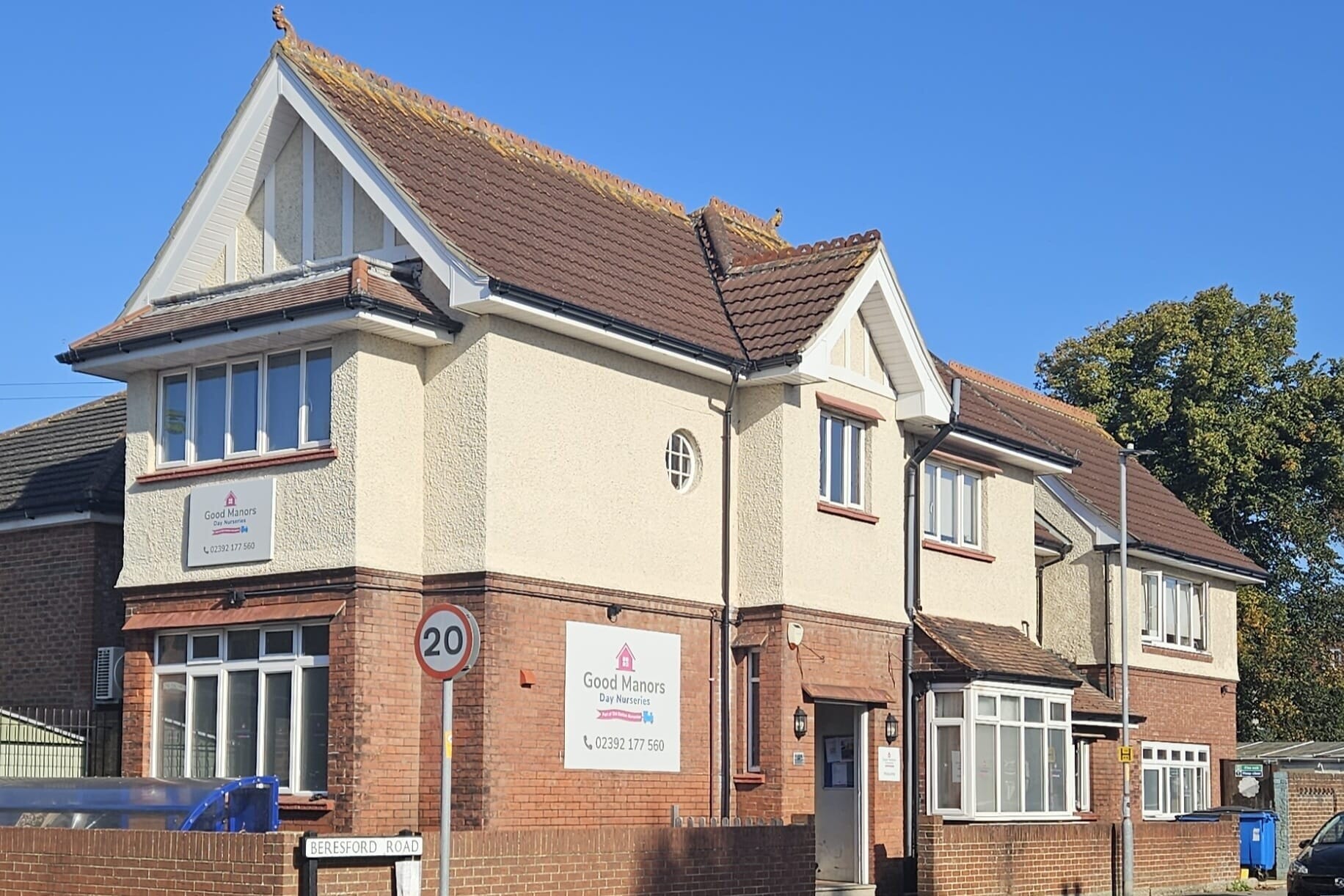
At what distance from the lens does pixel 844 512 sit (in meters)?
24.0

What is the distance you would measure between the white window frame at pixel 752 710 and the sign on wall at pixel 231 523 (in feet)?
20.4

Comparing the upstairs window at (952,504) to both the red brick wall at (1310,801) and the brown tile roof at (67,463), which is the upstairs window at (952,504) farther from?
the red brick wall at (1310,801)

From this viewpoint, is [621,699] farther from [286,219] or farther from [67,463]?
[67,463]

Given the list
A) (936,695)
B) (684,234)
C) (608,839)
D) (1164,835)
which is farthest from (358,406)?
(1164,835)

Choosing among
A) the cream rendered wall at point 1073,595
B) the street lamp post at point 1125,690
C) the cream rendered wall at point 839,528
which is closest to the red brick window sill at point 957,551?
the cream rendered wall at point 839,528

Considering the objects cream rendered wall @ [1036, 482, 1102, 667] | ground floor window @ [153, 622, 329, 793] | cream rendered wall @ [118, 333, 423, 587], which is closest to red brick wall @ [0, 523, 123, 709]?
ground floor window @ [153, 622, 329, 793]

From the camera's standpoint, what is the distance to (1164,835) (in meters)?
29.5

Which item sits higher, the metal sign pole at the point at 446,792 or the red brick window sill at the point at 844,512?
the red brick window sill at the point at 844,512

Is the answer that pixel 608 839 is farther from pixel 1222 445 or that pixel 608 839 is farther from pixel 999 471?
pixel 1222 445

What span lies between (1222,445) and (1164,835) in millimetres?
22957

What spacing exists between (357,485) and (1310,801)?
80.3ft

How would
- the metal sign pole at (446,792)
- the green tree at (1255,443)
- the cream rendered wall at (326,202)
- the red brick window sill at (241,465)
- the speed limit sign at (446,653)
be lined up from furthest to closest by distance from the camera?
the green tree at (1255,443) → the cream rendered wall at (326,202) → the red brick window sill at (241,465) → the speed limit sign at (446,653) → the metal sign pole at (446,792)

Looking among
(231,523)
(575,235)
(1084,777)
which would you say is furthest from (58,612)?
(1084,777)

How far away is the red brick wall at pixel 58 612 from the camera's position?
76.9 ft
